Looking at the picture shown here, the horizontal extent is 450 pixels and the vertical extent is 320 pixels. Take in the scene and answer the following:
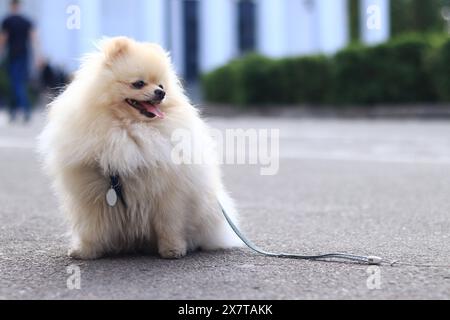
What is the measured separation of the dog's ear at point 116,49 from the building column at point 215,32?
29.9 meters

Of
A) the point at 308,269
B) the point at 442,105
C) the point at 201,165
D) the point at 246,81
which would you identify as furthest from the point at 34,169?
the point at 246,81

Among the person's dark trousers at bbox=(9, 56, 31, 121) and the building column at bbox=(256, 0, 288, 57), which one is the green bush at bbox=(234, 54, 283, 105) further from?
the building column at bbox=(256, 0, 288, 57)

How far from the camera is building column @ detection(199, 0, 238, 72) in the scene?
33531mm

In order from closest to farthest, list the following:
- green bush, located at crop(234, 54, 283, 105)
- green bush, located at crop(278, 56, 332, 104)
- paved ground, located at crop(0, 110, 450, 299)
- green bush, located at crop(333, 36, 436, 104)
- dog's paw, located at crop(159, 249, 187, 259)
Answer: paved ground, located at crop(0, 110, 450, 299), dog's paw, located at crop(159, 249, 187, 259), green bush, located at crop(333, 36, 436, 104), green bush, located at crop(278, 56, 332, 104), green bush, located at crop(234, 54, 283, 105)

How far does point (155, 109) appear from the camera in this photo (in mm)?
3588

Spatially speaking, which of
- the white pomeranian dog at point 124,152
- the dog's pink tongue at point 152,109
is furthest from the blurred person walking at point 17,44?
the dog's pink tongue at point 152,109

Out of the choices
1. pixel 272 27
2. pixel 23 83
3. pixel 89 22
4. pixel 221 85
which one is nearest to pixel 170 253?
pixel 23 83

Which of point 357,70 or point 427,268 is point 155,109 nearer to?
point 427,268

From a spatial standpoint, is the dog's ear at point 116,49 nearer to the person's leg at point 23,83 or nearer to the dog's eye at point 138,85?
the dog's eye at point 138,85

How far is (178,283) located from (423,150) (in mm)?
7166

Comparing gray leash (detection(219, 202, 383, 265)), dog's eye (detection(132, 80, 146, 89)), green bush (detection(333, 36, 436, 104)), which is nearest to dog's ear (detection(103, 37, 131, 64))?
dog's eye (detection(132, 80, 146, 89))

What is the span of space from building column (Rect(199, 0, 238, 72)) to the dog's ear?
2987 centimetres

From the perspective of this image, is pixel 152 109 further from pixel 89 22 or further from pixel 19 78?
pixel 89 22

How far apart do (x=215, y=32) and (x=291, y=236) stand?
29914 mm
